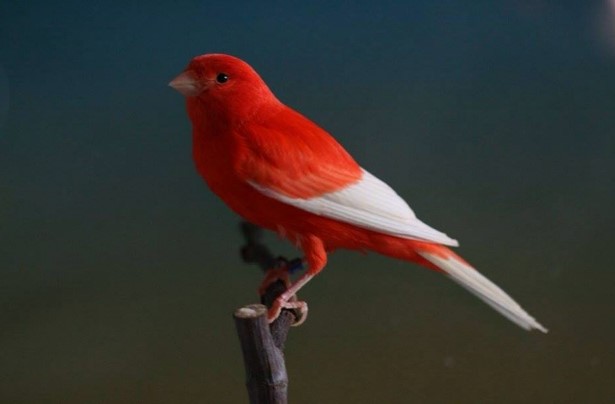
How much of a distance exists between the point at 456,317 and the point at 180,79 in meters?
0.99

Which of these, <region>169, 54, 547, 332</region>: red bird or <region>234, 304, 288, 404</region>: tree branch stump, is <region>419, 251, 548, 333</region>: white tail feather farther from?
<region>234, 304, 288, 404</region>: tree branch stump

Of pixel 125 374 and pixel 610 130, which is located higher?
pixel 610 130

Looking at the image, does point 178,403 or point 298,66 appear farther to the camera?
point 178,403

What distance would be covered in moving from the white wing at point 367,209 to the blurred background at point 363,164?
40cm

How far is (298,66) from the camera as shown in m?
1.81

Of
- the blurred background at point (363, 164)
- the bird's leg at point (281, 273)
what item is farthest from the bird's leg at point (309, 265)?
the blurred background at point (363, 164)

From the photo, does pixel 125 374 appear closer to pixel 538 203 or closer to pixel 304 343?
pixel 304 343

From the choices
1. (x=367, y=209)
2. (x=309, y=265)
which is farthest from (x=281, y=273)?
(x=367, y=209)

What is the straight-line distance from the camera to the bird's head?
1391mm

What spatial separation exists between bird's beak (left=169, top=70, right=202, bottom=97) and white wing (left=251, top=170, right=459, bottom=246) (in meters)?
0.21

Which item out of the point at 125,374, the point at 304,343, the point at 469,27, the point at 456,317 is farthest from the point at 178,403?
the point at 469,27

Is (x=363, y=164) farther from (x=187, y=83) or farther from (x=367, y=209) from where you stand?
(x=187, y=83)

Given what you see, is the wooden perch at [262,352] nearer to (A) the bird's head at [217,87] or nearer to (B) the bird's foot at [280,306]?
(B) the bird's foot at [280,306]

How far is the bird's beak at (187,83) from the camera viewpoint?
4.55 ft
